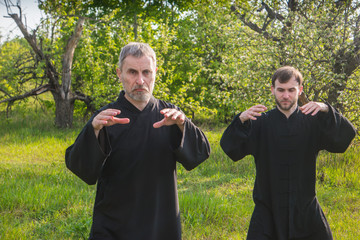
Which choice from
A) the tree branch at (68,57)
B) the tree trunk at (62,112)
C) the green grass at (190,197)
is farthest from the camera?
the tree trunk at (62,112)

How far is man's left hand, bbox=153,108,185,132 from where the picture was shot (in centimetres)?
284

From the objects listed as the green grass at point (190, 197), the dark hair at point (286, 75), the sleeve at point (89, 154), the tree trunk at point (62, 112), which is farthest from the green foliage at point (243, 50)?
the sleeve at point (89, 154)

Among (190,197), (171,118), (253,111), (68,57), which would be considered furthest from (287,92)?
(68,57)

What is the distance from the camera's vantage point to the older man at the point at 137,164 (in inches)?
120

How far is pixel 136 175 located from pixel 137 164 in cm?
8

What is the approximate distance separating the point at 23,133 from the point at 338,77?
10050 mm

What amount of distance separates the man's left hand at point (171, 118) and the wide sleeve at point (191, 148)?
109 mm

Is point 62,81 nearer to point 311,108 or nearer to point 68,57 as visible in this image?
point 68,57

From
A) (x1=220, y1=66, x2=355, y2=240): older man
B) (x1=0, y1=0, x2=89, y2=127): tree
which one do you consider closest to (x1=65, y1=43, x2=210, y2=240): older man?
(x1=220, y1=66, x2=355, y2=240): older man

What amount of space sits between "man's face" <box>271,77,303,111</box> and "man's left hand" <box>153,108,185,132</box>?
1.34 metres

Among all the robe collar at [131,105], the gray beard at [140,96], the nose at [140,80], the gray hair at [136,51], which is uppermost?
the gray hair at [136,51]

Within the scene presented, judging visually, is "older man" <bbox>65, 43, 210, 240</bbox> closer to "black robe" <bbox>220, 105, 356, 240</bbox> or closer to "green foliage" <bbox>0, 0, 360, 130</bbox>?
"black robe" <bbox>220, 105, 356, 240</bbox>

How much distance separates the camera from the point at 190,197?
6.43 meters

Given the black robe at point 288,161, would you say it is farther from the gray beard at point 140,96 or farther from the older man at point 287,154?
the gray beard at point 140,96
